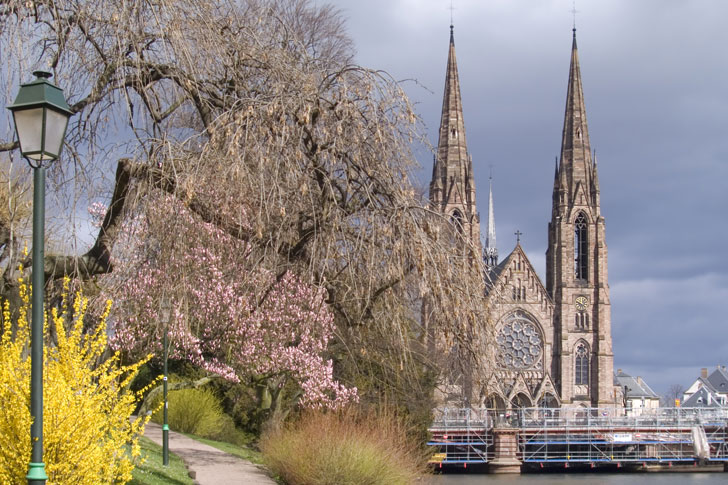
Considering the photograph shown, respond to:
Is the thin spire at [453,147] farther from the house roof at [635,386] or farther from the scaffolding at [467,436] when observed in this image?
the house roof at [635,386]

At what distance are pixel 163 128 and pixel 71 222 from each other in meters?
2.13

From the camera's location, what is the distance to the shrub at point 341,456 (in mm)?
11250

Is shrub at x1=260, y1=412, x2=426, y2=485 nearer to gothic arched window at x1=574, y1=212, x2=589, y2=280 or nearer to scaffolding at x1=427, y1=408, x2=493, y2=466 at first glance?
scaffolding at x1=427, y1=408, x2=493, y2=466

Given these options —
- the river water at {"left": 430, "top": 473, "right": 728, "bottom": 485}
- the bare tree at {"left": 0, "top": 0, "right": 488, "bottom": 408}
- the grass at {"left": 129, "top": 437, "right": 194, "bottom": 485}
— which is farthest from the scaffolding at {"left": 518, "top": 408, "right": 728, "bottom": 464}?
the bare tree at {"left": 0, "top": 0, "right": 488, "bottom": 408}

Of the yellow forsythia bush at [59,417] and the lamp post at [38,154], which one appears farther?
the yellow forsythia bush at [59,417]

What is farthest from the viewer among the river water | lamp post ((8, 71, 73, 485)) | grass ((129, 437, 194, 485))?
the river water

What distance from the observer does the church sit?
60.2m

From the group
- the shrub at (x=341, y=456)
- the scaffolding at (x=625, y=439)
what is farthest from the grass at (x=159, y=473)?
the scaffolding at (x=625, y=439)

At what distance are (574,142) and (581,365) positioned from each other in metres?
15.7

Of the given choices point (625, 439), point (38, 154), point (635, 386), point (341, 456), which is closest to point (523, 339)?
point (625, 439)

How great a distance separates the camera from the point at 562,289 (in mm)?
61344

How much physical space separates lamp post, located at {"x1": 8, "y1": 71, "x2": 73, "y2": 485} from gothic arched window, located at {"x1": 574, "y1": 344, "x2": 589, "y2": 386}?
58.4 m

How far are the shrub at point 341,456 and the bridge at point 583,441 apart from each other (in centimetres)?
3251

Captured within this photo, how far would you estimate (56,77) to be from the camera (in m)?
7.65
